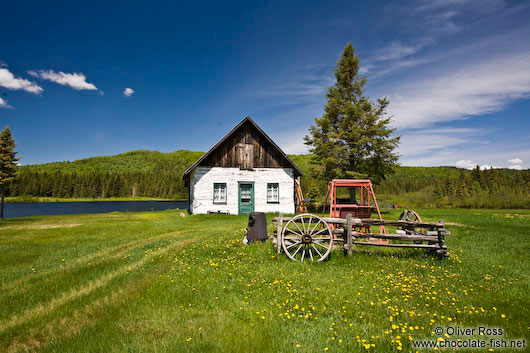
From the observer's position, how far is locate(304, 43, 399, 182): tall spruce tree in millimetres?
24906

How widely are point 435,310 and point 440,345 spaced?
1.28 m

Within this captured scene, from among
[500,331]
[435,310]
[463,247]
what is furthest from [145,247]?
[463,247]

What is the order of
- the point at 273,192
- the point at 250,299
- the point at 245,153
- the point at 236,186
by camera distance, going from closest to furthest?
1. the point at 250,299
2. the point at 236,186
3. the point at 245,153
4. the point at 273,192

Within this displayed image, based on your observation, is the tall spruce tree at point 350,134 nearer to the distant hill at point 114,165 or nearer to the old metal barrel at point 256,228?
the old metal barrel at point 256,228

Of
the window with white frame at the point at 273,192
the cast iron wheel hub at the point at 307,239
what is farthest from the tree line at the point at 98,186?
the cast iron wheel hub at the point at 307,239

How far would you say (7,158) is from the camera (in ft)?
78.9

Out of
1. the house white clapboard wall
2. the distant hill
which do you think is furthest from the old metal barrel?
the distant hill

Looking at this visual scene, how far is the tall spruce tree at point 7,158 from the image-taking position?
23.8 metres

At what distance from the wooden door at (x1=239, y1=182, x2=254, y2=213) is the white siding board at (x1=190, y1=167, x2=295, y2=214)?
1.01 feet

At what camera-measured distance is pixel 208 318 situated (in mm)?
4555

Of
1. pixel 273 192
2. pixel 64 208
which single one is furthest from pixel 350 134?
pixel 64 208

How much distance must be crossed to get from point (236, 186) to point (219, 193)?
5.53ft

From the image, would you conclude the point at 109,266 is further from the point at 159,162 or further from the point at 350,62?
the point at 159,162

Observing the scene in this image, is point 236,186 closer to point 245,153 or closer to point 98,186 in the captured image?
point 245,153
